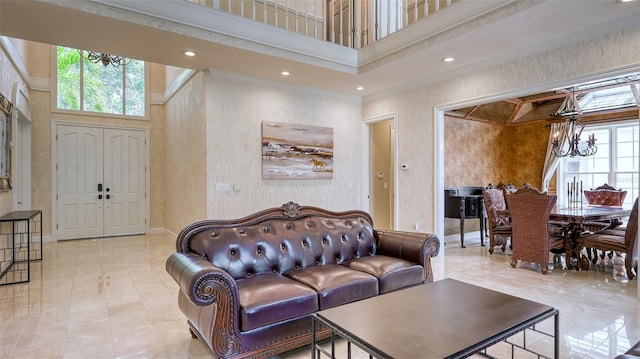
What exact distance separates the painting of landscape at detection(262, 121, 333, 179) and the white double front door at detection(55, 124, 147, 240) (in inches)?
151

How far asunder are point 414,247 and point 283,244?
1.22 m

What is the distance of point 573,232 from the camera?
4594 mm

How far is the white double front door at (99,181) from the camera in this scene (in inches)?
266

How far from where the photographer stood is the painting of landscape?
17.6 feet

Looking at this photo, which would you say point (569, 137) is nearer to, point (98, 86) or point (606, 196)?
point (606, 196)

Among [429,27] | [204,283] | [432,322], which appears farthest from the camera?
[429,27]

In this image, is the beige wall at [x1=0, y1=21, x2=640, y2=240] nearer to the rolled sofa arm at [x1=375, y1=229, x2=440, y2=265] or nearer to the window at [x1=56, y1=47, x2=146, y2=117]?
the window at [x1=56, y1=47, x2=146, y2=117]

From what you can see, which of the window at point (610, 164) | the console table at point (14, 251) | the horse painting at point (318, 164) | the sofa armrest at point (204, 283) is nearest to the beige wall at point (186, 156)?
the horse painting at point (318, 164)

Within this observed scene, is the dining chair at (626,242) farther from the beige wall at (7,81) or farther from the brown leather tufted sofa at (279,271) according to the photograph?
the beige wall at (7,81)

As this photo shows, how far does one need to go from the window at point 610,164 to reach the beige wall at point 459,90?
3094 millimetres

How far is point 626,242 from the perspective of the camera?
389cm

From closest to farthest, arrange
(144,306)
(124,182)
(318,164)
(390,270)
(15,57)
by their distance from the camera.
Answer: (390,270) < (144,306) < (15,57) < (318,164) < (124,182)

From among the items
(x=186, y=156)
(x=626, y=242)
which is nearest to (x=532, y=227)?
(x=626, y=242)

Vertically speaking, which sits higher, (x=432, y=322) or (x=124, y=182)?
(x=124, y=182)
